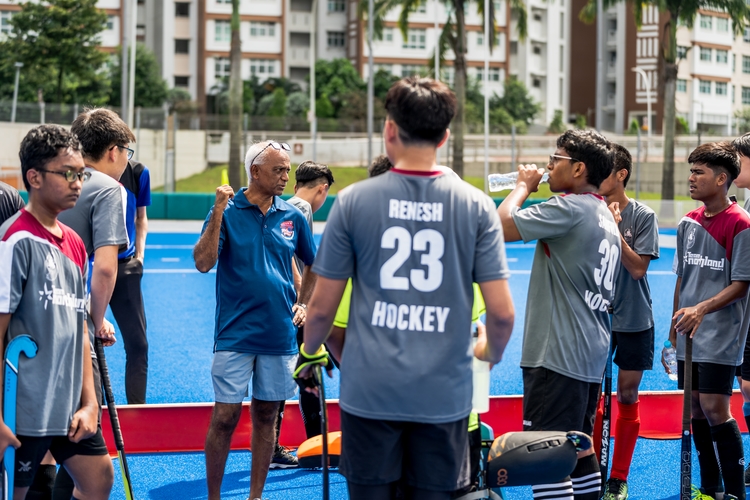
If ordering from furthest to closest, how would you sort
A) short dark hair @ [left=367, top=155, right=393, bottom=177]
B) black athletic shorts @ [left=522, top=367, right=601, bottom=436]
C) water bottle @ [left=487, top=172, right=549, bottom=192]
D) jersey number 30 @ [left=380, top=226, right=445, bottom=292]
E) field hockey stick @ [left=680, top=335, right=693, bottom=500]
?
short dark hair @ [left=367, top=155, right=393, bottom=177] < field hockey stick @ [left=680, top=335, right=693, bottom=500] < water bottle @ [left=487, top=172, right=549, bottom=192] < black athletic shorts @ [left=522, top=367, right=601, bottom=436] < jersey number 30 @ [left=380, top=226, right=445, bottom=292]

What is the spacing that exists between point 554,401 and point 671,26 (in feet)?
98.5

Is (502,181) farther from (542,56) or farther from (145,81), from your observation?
(542,56)

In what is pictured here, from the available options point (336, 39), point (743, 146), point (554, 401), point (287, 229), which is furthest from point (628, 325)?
point (336, 39)

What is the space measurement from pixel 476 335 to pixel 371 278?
0.62 metres

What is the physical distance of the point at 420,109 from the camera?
310 centimetres

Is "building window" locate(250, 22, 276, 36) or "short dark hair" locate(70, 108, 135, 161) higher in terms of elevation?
"building window" locate(250, 22, 276, 36)

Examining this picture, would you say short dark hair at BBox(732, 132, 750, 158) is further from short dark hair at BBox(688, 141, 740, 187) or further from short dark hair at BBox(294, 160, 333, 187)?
short dark hair at BBox(294, 160, 333, 187)

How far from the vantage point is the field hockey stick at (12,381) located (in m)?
3.31

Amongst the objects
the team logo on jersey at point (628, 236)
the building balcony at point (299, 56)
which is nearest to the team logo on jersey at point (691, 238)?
the team logo on jersey at point (628, 236)

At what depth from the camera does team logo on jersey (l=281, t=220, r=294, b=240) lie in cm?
502

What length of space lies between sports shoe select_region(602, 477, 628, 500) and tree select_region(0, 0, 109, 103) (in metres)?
45.6

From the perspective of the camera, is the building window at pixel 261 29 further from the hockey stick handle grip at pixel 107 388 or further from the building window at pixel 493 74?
the hockey stick handle grip at pixel 107 388

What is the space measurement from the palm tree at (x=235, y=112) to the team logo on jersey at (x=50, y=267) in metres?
26.8

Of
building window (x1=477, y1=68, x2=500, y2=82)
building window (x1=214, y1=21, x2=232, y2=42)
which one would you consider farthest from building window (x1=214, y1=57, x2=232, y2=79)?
building window (x1=477, y1=68, x2=500, y2=82)
